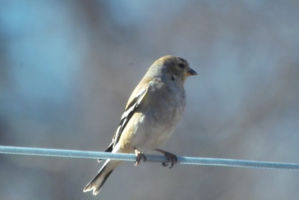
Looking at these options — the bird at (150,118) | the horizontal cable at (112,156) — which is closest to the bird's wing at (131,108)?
the bird at (150,118)

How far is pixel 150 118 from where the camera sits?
5.43m

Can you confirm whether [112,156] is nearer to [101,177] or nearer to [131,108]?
[131,108]

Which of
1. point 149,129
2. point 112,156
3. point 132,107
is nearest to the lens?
point 112,156

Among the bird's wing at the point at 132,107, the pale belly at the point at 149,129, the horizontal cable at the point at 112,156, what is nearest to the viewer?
the horizontal cable at the point at 112,156

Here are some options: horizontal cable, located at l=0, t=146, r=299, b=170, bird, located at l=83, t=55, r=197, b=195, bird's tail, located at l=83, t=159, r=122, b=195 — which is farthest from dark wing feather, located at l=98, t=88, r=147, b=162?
horizontal cable, located at l=0, t=146, r=299, b=170

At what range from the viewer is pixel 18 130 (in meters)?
11.9

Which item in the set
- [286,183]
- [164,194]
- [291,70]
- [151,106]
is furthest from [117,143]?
[291,70]

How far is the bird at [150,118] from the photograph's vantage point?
543 centimetres

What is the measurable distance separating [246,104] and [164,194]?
1.94 metres

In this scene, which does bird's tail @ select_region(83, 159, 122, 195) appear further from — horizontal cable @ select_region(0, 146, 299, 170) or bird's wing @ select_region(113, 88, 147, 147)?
horizontal cable @ select_region(0, 146, 299, 170)

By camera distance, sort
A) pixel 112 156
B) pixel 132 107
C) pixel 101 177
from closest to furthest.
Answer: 1. pixel 112 156
2. pixel 132 107
3. pixel 101 177

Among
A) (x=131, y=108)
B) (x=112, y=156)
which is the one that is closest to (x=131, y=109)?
(x=131, y=108)

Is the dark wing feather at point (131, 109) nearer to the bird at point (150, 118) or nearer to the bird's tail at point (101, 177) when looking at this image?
the bird at point (150, 118)

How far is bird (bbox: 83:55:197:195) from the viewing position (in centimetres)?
543
